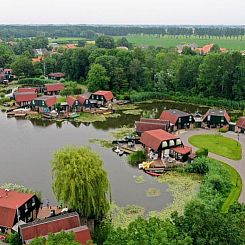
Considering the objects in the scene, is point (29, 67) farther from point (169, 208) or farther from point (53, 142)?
point (169, 208)

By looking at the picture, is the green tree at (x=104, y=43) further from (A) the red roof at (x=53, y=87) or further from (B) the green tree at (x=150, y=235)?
(B) the green tree at (x=150, y=235)

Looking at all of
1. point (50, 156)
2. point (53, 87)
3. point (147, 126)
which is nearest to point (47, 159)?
point (50, 156)

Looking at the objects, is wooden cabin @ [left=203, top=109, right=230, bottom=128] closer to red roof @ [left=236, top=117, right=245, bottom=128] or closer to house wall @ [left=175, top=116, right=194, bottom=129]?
red roof @ [left=236, top=117, right=245, bottom=128]

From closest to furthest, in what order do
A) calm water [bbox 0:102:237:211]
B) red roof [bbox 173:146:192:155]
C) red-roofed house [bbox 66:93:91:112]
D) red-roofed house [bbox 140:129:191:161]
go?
calm water [bbox 0:102:237:211]
red roof [bbox 173:146:192:155]
red-roofed house [bbox 140:129:191:161]
red-roofed house [bbox 66:93:91:112]

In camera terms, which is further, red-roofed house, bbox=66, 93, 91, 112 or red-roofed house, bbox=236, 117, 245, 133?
red-roofed house, bbox=66, 93, 91, 112

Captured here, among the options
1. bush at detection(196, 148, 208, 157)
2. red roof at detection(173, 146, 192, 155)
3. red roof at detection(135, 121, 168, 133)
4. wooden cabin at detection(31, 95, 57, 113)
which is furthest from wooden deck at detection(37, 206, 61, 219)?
wooden cabin at detection(31, 95, 57, 113)

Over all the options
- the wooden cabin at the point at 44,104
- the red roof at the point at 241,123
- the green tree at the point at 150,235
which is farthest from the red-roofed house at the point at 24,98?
the green tree at the point at 150,235
